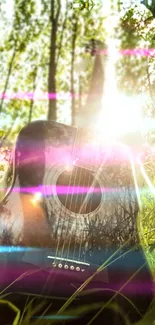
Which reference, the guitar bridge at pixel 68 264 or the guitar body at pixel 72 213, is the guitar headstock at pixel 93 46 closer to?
the guitar body at pixel 72 213

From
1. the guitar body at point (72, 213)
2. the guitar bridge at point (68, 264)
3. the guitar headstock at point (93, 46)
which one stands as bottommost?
the guitar bridge at point (68, 264)

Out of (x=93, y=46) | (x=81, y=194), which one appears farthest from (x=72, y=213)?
(x=93, y=46)

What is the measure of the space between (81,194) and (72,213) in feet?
0.25

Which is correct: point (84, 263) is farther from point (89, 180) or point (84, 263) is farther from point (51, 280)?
point (89, 180)

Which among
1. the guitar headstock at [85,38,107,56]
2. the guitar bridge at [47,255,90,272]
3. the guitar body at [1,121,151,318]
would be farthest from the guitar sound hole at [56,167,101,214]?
the guitar headstock at [85,38,107,56]

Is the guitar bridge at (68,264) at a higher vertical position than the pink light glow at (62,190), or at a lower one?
lower

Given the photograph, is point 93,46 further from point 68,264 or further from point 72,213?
point 68,264

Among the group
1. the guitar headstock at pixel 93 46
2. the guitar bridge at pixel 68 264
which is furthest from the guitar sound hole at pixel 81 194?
the guitar headstock at pixel 93 46

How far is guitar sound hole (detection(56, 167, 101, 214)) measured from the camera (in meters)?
1.55

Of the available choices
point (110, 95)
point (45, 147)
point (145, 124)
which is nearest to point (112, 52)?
point (110, 95)

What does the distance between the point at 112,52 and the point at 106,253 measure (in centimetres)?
135

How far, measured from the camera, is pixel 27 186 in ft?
5.43

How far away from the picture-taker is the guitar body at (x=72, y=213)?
151 centimetres

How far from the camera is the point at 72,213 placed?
157 centimetres
